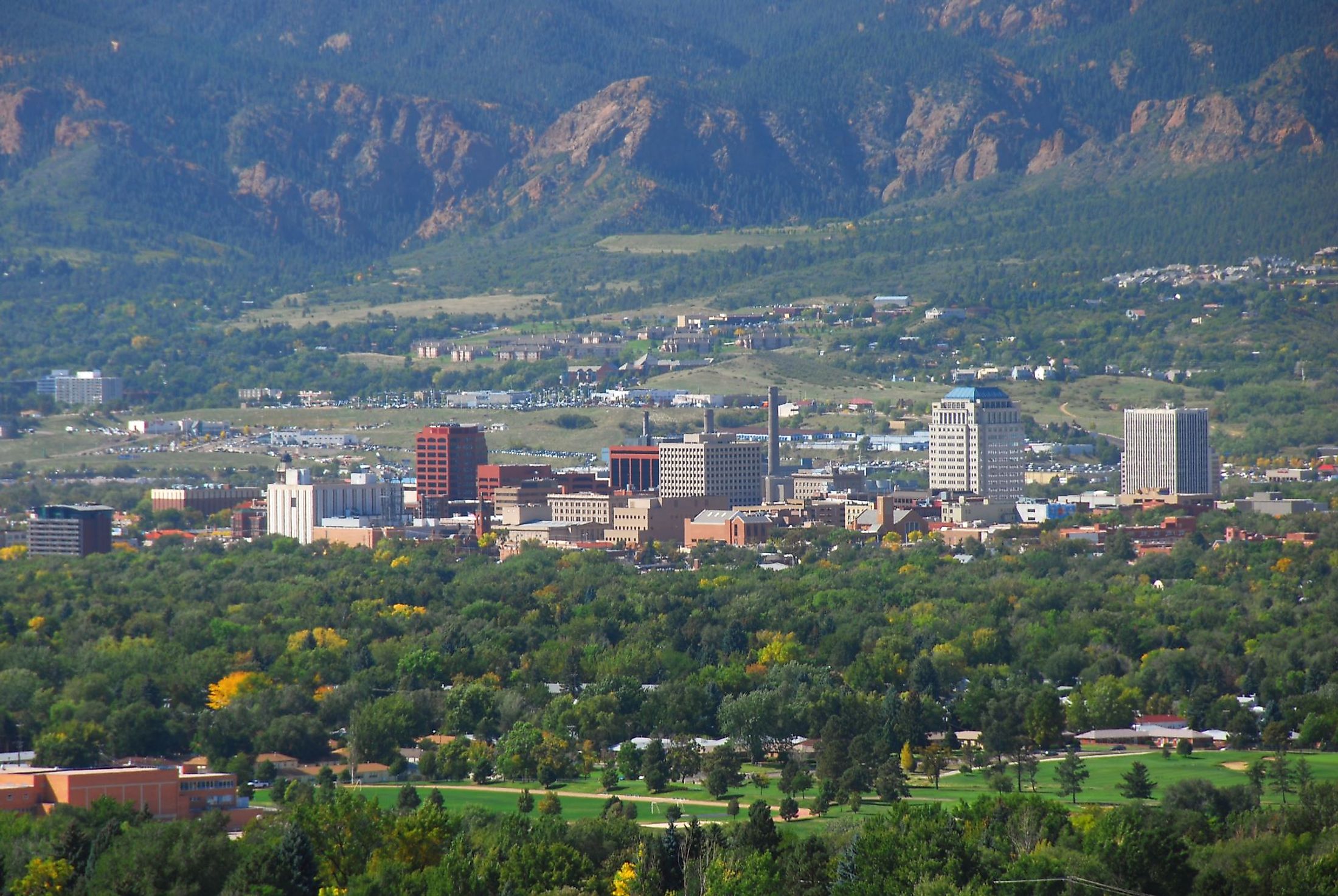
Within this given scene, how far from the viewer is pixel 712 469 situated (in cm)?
14625

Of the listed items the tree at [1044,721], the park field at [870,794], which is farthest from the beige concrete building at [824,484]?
the park field at [870,794]

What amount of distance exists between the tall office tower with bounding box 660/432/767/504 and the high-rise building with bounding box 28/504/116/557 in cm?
2764

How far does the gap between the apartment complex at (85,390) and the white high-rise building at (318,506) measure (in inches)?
2132

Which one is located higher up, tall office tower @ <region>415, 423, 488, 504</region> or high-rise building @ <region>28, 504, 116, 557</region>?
tall office tower @ <region>415, 423, 488, 504</region>

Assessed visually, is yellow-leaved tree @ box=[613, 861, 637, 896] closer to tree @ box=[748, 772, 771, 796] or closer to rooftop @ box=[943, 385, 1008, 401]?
tree @ box=[748, 772, 771, 796]

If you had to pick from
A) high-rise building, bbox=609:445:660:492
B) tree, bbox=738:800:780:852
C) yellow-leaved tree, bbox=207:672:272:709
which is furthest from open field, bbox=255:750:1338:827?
high-rise building, bbox=609:445:660:492

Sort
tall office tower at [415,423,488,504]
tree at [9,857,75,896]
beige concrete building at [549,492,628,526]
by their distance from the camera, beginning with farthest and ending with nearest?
1. tall office tower at [415,423,488,504]
2. beige concrete building at [549,492,628,526]
3. tree at [9,857,75,896]

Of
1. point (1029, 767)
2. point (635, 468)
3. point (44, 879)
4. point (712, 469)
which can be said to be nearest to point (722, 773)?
point (1029, 767)

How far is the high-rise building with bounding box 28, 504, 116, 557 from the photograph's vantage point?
130750mm

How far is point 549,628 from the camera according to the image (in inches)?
3750

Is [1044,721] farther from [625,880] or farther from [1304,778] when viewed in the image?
[625,880]

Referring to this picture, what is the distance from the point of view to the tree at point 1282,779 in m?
64.9

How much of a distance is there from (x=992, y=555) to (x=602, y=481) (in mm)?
32070

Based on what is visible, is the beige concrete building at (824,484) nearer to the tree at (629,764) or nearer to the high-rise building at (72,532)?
the high-rise building at (72,532)
